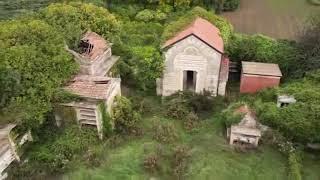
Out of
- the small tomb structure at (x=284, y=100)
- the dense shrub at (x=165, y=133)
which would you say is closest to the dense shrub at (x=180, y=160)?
the dense shrub at (x=165, y=133)

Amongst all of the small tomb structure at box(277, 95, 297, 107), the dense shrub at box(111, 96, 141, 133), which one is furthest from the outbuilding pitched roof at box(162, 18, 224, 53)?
the dense shrub at box(111, 96, 141, 133)

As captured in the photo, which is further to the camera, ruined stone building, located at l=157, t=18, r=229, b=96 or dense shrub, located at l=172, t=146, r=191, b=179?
ruined stone building, located at l=157, t=18, r=229, b=96

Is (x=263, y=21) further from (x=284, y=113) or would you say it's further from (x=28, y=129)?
(x=28, y=129)

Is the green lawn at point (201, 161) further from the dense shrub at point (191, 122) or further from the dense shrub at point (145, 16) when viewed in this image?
the dense shrub at point (145, 16)

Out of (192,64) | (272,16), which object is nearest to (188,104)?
(192,64)

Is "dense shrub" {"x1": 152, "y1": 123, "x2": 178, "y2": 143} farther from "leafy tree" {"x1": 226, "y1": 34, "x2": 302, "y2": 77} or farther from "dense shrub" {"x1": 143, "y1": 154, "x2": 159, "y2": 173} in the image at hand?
"leafy tree" {"x1": 226, "y1": 34, "x2": 302, "y2": 77}

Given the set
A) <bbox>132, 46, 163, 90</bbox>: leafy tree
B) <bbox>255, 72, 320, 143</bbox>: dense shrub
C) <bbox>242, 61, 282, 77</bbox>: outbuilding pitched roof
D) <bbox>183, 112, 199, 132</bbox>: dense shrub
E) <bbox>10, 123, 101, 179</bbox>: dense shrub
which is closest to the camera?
<bbox>10, 123, 101, 179</bbox>: dense shrub

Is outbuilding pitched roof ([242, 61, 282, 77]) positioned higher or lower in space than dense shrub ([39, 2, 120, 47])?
A: lower
